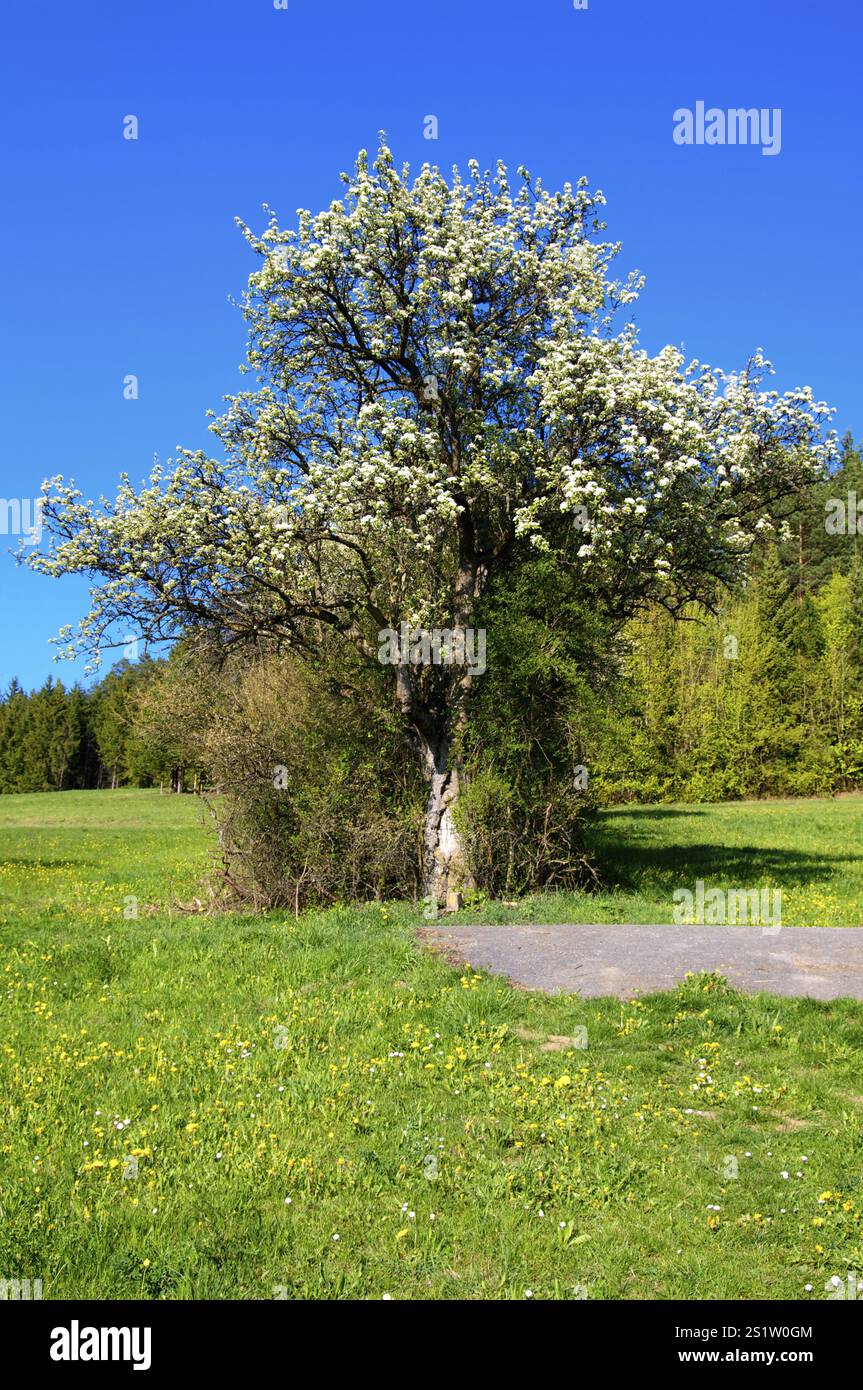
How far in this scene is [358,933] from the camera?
44.3 feet

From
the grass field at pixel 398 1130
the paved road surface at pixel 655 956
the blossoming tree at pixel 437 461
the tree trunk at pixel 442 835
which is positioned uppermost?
the blossoming tree at pixel 437 461

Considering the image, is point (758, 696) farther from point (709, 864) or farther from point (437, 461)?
point (437, 461)

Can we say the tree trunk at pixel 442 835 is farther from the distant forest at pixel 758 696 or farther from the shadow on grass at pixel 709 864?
the distant forest at pixel 758 696

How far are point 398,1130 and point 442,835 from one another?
10115mm

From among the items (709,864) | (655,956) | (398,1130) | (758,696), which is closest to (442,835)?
(655,956)

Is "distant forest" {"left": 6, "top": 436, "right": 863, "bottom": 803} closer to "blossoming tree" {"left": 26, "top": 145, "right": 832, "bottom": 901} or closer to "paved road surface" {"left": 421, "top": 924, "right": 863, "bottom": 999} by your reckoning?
"blossoming tree" {"left": 26, "top": 145, "right": 832, "bottom": 901}

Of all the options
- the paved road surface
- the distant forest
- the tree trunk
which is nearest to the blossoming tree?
the tree trunk

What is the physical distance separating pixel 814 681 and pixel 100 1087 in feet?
176

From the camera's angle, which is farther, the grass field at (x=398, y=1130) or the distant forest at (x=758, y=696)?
the distant forest at (x=758, y=696)

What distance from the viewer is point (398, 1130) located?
7727 mm

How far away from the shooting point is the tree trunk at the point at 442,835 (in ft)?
57.1

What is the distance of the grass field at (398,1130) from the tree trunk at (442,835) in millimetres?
4061

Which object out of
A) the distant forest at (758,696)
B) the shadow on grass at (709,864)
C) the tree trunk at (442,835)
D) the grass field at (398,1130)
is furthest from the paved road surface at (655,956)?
the distant forest at (758,696)

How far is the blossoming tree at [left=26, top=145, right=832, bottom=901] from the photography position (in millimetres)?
16906
